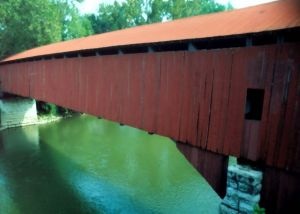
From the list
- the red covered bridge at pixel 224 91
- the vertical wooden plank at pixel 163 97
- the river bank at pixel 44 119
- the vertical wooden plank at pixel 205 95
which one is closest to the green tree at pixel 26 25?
the river bank at pixel 44 119

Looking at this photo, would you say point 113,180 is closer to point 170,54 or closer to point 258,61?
point 170,54

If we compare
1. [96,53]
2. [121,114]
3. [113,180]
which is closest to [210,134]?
[121,114]

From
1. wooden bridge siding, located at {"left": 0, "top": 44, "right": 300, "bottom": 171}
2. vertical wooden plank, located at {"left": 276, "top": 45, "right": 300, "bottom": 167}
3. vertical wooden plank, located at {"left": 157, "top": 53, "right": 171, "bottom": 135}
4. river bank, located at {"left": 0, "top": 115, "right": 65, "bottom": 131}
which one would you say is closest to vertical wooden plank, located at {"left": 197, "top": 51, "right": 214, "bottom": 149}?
wooden bridge siding, located at {"left": 0, "top": 44, "right": 300, "bottom": 171}

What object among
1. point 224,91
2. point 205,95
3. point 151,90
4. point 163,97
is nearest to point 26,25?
point 151,90

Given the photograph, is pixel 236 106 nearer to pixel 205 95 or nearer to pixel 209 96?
pixel 209 96

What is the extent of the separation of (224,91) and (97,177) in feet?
28.7

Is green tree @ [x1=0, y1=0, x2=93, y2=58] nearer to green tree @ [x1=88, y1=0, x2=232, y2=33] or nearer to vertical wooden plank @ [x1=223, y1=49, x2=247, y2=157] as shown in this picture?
green tree @ [x1=88, y1=0, x2=232, y2=33]

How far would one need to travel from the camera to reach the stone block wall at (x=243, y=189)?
609 centimetres

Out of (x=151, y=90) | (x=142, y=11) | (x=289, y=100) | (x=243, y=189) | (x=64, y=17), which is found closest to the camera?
(x=289, y=100)

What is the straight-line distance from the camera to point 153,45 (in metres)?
8.55

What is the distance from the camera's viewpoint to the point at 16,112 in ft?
78.8

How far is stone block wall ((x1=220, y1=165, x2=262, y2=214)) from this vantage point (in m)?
6.09

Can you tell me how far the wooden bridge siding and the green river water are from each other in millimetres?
3448

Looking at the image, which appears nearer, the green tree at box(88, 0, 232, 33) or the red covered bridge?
the red covered bridge
